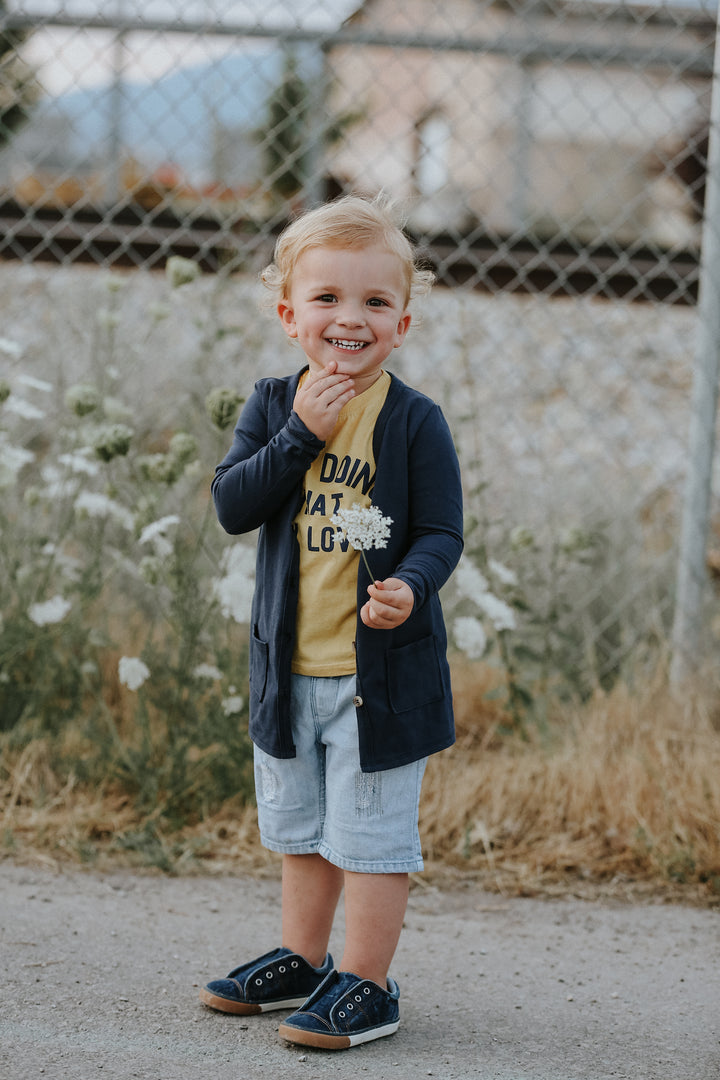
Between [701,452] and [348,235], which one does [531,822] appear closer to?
[701,452]

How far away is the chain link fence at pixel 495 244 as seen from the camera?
3.51m

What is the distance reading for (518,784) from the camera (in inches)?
115

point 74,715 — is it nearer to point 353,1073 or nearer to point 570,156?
point 353,1073

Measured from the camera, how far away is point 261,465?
1834 mm

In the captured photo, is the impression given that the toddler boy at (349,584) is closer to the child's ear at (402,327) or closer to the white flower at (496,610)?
the child's ear at (402,327)

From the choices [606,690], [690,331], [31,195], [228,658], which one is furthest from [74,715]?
[31,195]

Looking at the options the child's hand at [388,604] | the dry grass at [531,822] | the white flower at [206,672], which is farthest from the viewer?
the white flower at [206,672]

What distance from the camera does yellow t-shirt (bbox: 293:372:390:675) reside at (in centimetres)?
189

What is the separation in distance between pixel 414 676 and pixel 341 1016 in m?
0.57

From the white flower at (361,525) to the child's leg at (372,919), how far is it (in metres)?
0.57

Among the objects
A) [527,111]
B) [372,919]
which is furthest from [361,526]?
[527,111]

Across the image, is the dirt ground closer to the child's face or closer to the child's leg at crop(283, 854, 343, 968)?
the child's leg at crop(283, 854, 343, 968)

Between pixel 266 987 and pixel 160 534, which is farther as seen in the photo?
pixel 160 534

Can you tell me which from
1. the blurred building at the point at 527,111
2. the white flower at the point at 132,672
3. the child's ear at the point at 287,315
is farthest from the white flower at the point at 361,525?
the blurred building at the point at 527,111
